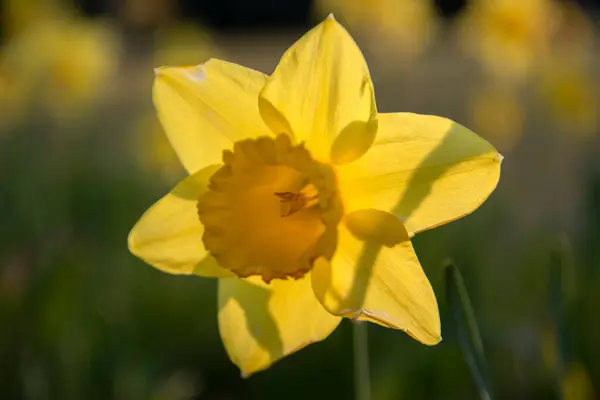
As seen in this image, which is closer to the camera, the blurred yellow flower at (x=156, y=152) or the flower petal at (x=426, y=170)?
the flower petal at (x=426, y=170)

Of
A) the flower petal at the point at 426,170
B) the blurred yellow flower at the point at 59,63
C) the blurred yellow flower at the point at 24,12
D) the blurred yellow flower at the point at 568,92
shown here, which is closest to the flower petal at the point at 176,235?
the flower petal at the point at 426,170

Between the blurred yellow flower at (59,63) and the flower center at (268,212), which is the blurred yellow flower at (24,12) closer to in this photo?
the blurred yellow flower at (59,63)

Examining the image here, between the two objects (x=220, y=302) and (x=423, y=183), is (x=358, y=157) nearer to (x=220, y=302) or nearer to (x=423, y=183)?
(x=423, y=183)

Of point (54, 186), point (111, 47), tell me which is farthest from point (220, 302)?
point (111, 47)

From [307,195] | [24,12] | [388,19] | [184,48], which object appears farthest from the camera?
[24,12]

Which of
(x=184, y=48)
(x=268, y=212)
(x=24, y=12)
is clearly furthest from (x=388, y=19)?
(x=268, y=212)

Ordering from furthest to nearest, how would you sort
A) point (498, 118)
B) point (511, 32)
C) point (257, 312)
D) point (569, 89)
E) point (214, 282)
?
point (498, 118), point (569, 89), point (511, 32), point (214, 282), point (257, 312)

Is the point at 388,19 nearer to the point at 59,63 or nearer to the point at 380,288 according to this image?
the point at 59,63
